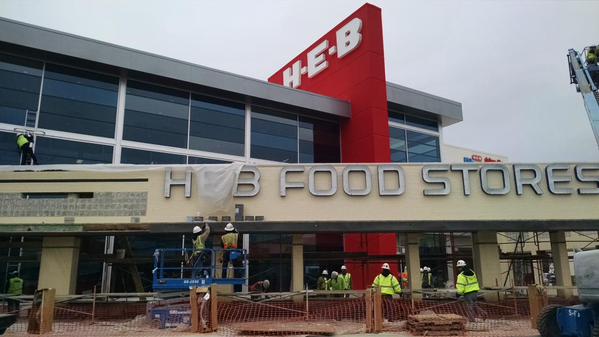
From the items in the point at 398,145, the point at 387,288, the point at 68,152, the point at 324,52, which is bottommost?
the point at 387,288

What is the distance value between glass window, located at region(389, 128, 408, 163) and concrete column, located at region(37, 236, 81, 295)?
60.2ft

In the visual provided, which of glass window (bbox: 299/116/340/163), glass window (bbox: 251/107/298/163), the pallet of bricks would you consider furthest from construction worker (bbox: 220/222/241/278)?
glass window (bbox: 299/116/340/163)

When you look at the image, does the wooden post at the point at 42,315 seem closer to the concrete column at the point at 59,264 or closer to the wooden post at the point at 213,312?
the concrete column at the point at 59,264

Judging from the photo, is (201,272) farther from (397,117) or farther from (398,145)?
(397,117)

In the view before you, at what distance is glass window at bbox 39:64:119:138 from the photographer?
70.0ft

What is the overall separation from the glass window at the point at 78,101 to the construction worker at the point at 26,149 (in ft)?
4.85

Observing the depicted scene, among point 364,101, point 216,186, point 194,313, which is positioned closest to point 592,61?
point 364,101

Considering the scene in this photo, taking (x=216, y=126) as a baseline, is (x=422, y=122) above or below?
above

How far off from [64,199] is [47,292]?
4.66 m

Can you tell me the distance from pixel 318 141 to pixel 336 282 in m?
9.83

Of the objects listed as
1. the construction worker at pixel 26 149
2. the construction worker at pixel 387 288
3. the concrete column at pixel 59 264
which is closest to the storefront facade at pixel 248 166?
the concrete column at pixel 59 264

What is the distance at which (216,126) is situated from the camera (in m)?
25.0

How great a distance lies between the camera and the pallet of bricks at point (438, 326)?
12305 mm

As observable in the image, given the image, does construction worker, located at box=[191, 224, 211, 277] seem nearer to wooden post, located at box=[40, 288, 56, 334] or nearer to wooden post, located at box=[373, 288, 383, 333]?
wooden post, located at box=[40, 288, 56, 334]
